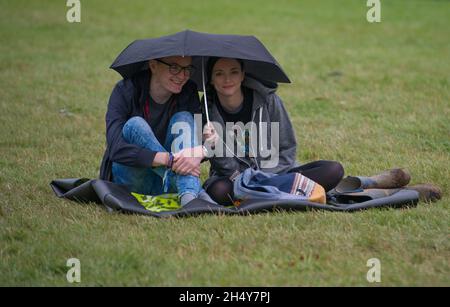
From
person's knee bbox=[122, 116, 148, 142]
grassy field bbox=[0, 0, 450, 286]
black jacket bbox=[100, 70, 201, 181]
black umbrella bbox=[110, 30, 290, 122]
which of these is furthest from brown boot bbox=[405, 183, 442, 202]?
person's knee bbox=[122, 116, 148, 142]

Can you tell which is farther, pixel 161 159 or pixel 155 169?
pixel 155 169

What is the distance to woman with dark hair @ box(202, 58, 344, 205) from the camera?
557 centimetres

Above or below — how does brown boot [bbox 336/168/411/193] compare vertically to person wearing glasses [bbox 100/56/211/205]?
below

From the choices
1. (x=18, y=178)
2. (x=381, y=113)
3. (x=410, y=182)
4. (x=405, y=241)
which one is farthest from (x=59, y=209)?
(x=381, y=113)

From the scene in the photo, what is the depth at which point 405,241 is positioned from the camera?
4707 mm

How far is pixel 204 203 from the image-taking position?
17.3 feet

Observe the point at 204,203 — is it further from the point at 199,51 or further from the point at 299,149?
the point at 299,149

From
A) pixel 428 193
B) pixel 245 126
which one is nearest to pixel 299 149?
pixel 245 126

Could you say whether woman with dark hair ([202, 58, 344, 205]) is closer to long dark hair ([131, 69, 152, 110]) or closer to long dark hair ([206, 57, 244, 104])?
long dark hair ([206, 57, 244, 104])

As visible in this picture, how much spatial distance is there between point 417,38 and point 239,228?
10880 mm

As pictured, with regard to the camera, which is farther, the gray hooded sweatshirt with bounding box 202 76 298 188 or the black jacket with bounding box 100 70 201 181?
the gray hooded sweatshirt with bounding box 202 76 298 188

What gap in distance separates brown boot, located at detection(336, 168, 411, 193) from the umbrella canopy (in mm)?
886

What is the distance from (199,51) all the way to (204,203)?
0.99 m

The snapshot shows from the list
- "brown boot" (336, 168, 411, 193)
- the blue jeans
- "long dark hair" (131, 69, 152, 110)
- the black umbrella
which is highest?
the black umbrella
